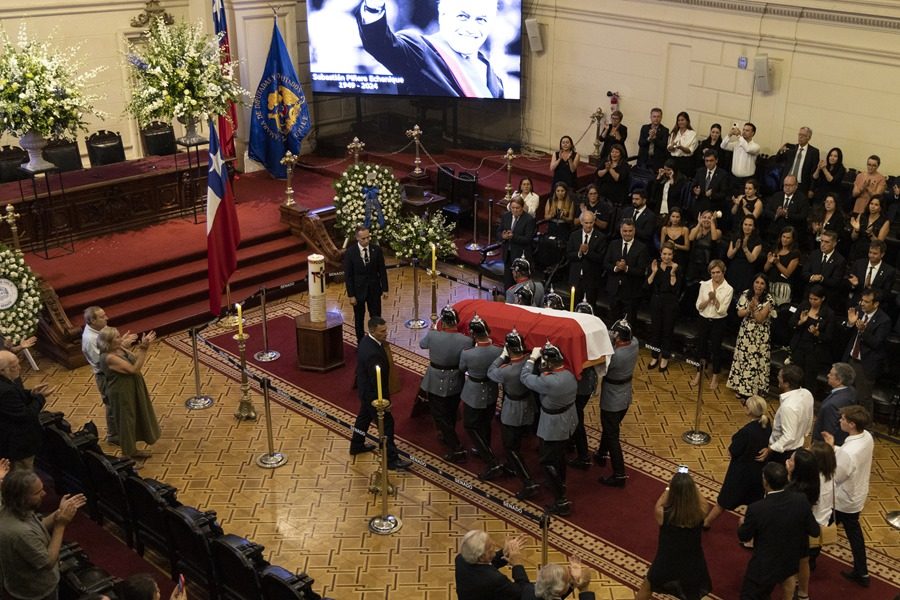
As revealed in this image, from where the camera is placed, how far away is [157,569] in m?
7.42

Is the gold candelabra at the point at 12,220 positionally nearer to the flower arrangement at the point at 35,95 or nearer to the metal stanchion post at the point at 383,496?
the flower arrangement at the point at 35,95

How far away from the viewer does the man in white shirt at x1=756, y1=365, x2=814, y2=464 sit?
293 inches

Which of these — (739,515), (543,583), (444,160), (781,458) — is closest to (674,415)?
(739,515)

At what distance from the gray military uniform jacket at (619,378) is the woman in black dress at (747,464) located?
1068mm

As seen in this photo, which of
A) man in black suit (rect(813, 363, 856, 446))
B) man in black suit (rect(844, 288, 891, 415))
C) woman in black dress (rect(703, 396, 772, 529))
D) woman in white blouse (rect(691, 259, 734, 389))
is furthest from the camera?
woman in white blouse (rect(691, 259, 734, 389))

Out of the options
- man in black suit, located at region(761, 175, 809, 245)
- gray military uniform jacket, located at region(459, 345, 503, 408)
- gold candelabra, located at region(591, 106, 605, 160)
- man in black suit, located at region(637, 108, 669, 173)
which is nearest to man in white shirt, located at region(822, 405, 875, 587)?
gray military uniform jacket, located at region(459, 345, 503, 408)

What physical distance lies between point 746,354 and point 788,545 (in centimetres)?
381

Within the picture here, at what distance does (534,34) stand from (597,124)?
1.73 meters

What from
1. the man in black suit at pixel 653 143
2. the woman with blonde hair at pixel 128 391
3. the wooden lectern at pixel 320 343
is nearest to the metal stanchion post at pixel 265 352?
the wooden lectern at pixel 320 343

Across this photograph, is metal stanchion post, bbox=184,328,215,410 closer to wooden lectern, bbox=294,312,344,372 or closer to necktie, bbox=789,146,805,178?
wooden lectern, bbox=294,312,344,372

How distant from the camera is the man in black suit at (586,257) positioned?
1128cm

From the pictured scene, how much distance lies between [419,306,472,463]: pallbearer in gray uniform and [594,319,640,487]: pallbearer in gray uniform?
4.00ft

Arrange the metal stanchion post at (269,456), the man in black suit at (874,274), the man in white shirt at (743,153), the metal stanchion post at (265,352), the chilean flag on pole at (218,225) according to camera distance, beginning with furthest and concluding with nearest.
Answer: the man in white shirt at (743,153) → the metal stanchion post at (265,352) → the chilean flag on pole at (218,225) → the man in black suit at (874,274) → the metal stanchion post at (269,456)

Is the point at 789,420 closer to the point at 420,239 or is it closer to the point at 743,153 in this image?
the point at 743,153
